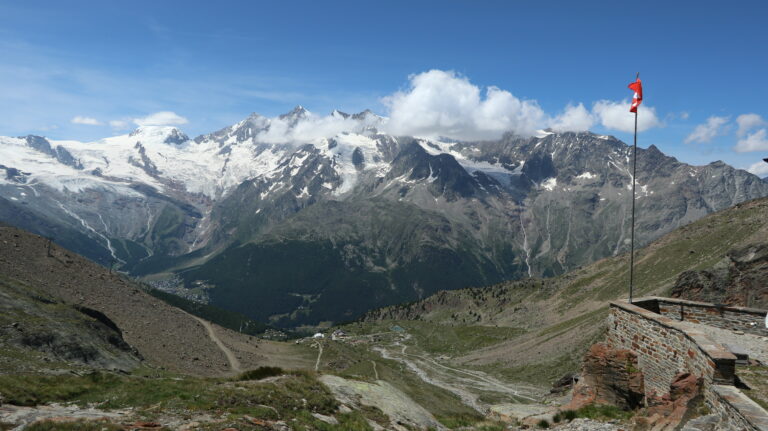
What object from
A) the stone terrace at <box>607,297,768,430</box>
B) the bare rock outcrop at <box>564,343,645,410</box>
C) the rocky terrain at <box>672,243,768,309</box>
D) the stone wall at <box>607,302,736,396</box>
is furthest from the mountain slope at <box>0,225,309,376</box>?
the rocky terrain at <box>672,243,768,309</box>

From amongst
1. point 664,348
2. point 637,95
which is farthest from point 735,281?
point 664,348

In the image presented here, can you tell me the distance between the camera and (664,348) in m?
22.0

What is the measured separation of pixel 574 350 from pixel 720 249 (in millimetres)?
66887

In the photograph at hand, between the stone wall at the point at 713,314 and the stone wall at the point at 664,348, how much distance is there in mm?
2819

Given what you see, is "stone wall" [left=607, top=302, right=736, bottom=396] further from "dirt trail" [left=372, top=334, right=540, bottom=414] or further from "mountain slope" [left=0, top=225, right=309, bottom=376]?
"mountain slope" [left=0, top=225, right=309, bottom=376]

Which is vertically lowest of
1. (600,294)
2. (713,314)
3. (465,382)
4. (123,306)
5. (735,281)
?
(465,382)

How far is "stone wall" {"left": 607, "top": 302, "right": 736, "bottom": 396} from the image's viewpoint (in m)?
16.8

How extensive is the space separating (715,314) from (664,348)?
8299 mm

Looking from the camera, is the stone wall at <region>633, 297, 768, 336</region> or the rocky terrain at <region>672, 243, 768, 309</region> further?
the rocky terrain at <region>672, 243, 768, 309</region>

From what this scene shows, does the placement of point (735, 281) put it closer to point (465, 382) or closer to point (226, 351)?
point (465, 382)

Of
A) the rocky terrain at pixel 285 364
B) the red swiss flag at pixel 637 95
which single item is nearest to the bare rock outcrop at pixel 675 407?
the rocky terrain at pixel 285 364

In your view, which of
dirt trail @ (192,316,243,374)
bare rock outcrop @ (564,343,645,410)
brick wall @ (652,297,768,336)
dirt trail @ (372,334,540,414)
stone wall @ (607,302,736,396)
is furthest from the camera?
dirt trail @ (372,334,540,414)

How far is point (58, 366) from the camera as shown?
38.7 meters

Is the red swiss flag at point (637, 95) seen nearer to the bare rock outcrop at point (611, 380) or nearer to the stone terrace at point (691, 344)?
the stone terrace at point (691, 344)
